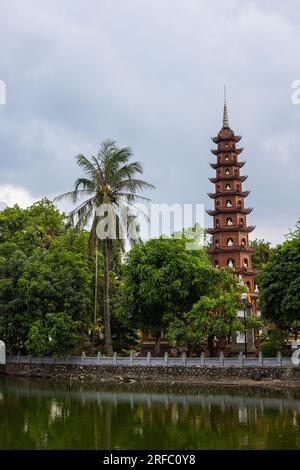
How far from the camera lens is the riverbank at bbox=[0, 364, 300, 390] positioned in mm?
27297

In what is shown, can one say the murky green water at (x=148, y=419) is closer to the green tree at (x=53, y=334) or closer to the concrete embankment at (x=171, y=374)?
the concrete embankment at (x=171, y=374)

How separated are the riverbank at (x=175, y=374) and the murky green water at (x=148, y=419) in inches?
87.2

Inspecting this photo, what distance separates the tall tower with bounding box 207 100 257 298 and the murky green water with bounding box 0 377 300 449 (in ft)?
51.9

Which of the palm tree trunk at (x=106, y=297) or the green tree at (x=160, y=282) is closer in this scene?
the green tree at (x=160, y=282)

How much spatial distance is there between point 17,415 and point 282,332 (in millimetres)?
16472

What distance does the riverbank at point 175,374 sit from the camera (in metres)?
27.3

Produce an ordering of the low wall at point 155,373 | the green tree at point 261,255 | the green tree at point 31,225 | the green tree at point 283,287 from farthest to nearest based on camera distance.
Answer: the green tree at point 261,255, the green tree at point 31,225, the low wall at point 155,373, the green tree at point 283,287

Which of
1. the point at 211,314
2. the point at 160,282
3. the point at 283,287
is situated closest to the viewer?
the point at 283,287

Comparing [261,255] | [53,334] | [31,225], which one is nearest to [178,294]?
[53,334]

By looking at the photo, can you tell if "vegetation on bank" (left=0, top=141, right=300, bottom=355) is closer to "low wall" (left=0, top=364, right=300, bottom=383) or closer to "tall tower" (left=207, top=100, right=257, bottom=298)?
"low wall" (left=0, top=364, right=300, bottom=383)

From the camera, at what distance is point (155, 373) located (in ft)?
Result: 100

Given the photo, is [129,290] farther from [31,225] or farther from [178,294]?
[31,225]

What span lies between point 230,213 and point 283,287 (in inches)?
622

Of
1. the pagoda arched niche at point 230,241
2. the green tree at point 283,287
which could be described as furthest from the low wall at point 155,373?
the pagoda arched niche at point 230,241
